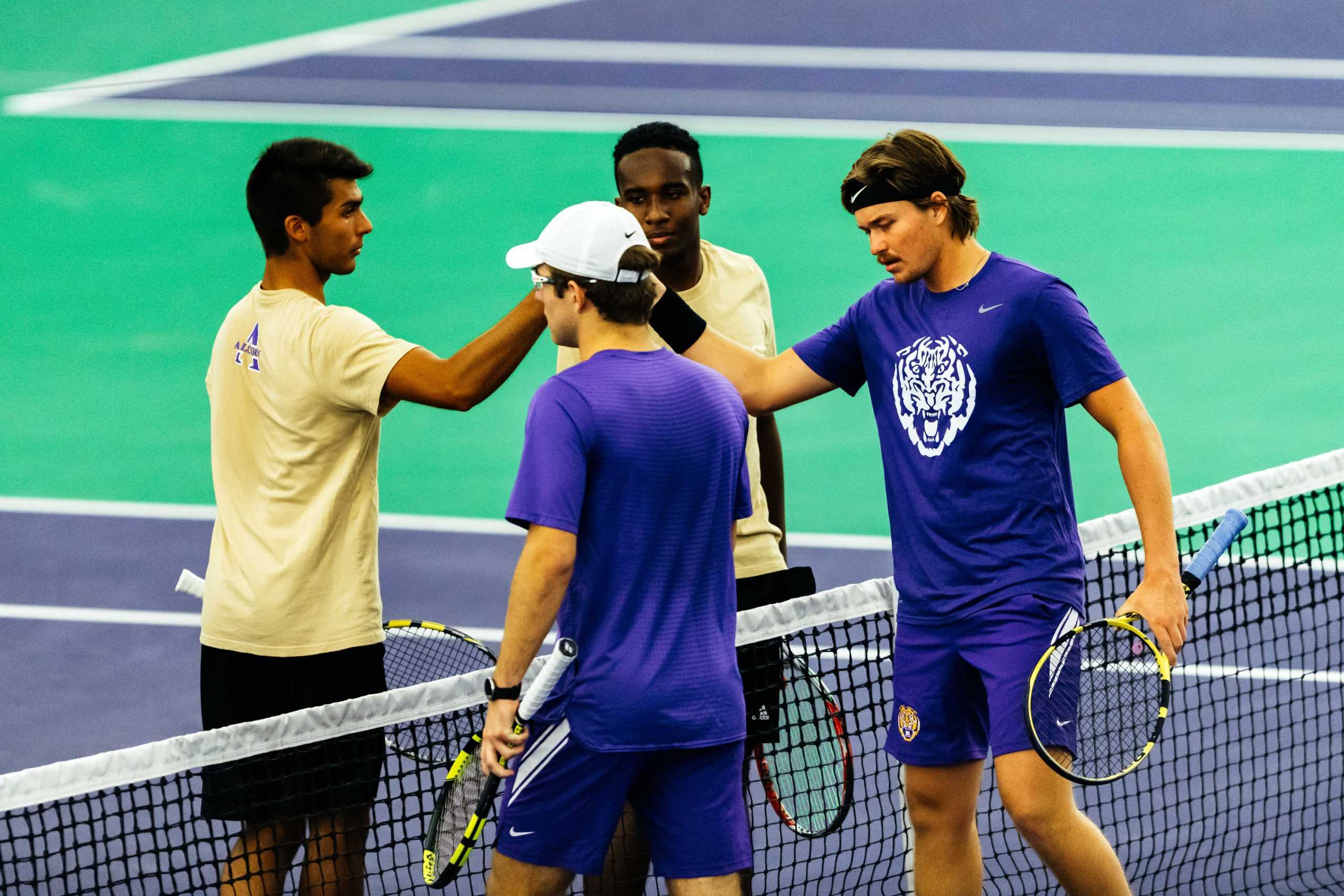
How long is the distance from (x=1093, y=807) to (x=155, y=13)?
433 inches

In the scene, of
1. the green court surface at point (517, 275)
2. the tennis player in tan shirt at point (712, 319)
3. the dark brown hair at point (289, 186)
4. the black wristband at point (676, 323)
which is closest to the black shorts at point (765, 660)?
the tennis player in tan shirt at point (712, 319)

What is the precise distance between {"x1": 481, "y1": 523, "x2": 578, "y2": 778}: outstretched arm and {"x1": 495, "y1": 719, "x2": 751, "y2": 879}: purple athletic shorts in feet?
0.25

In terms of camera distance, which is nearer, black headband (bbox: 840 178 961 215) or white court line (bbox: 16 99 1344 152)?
black headband (bbox: 840 178 961 215)

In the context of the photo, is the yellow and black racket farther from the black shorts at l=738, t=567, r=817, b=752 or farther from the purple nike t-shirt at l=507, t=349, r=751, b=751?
the purple nike t-shirt at l=507, t=349, r=751, b=751

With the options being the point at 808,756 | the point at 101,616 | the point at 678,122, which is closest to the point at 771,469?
the point at 808,756

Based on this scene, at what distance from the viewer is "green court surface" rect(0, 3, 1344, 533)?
9.44 metres

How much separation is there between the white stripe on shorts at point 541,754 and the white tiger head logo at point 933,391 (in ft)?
3.64

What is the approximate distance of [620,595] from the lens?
3.65 m

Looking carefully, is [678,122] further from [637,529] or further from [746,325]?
[637,529]

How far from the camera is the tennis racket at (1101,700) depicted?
376 cm

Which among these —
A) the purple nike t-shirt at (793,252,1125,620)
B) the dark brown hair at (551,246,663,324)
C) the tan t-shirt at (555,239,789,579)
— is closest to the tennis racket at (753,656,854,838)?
the tan t-shirt at (555,239,789,579)

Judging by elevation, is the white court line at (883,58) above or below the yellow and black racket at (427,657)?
above

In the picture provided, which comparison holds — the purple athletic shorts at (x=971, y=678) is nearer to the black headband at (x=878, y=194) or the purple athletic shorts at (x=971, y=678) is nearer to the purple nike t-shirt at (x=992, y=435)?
the purple nike t-shirt at (x=992, y=435)

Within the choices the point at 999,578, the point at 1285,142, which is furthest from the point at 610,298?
the point at 1285,142
